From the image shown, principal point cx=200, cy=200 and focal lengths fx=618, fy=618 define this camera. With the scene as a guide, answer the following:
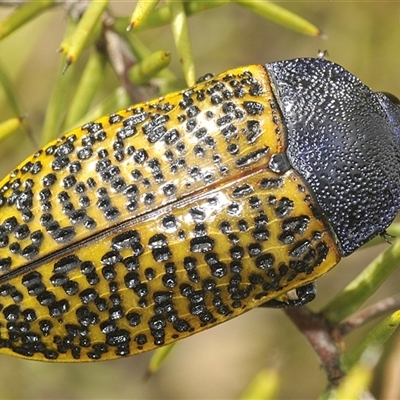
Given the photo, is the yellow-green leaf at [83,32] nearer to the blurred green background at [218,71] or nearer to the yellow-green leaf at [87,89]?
the yellow-green leaf at [87,89]

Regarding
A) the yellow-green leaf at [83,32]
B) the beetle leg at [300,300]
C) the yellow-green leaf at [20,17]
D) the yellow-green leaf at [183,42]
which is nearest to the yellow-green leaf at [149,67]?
the yellow-green leaf at [183,42]

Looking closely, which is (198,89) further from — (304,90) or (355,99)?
(355,99)

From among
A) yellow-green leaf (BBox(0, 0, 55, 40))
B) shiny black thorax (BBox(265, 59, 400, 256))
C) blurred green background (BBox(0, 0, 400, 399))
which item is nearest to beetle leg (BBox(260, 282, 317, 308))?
shiny black thorax (BBox(265, 59, 400, 256))

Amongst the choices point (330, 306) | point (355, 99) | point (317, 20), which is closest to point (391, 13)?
point (317, 20)

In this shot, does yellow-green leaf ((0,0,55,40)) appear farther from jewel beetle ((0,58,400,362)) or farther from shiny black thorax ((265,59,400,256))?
shiny black thorax ((265,59,400,256))

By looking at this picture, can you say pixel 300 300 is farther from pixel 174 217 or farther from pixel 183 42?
pixel 183 42

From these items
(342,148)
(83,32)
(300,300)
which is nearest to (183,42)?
(83,32)
